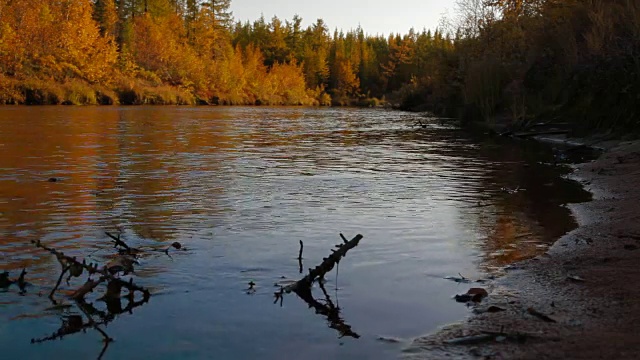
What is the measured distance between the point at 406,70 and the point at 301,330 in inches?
4771

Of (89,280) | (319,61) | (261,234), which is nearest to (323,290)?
(89,280)

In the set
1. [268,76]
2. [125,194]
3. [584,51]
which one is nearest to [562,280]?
[125,194]

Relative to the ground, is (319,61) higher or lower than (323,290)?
higher

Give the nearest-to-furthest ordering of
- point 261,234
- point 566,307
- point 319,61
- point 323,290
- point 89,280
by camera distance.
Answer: point 566,307 < point 89,280 < point 323,290 < point 261,234 < point 319,61

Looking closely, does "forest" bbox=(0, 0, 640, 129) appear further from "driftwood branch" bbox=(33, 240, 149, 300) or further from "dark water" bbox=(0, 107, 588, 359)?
"driftwood branch" bbox=(33, 240, 149, 300)

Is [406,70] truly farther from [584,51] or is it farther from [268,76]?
[584,51]

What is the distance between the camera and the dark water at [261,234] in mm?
5117

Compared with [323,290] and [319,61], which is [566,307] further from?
[319,61]

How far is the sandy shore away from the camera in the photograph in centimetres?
455

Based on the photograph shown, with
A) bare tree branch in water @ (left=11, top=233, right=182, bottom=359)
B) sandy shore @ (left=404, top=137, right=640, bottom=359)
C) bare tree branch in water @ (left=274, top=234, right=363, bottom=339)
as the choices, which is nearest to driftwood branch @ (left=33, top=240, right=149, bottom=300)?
bare tree branch in water @ (left=11, top=233, right=182, bottom=359)

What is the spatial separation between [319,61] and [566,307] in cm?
12264

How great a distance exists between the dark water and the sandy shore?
37 centimetres

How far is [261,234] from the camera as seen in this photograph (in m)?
8.71

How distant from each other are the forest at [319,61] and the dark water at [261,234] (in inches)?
394
